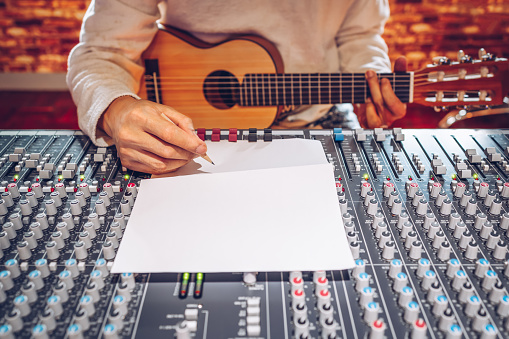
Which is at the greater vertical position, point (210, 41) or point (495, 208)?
point (210, 41)

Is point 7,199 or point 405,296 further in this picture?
point 7,199

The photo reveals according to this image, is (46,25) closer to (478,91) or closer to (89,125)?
(89,125)

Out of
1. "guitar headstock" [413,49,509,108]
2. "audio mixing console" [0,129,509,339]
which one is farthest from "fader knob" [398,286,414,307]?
"guitar headstock" [413,49,509,108]

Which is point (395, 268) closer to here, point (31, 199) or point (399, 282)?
point (399, 282)

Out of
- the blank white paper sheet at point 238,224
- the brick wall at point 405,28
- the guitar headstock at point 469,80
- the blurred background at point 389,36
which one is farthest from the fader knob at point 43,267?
the brick wall at point 405,28

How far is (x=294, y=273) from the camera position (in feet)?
2.12

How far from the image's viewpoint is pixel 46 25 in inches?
149

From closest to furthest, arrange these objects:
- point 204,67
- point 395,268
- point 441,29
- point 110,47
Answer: point 395,268 < point 110,47 < point 204,67 < point 441,29

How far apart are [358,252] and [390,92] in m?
1.00

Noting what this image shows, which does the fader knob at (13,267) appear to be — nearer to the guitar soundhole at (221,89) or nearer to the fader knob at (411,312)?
the fader knob at (411,312)

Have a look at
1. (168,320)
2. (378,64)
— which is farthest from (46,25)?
(168,320)

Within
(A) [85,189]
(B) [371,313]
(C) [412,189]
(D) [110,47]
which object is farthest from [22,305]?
(D) [110,47]

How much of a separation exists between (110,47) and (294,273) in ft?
3.68

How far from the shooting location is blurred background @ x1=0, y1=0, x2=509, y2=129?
12.0 ft
